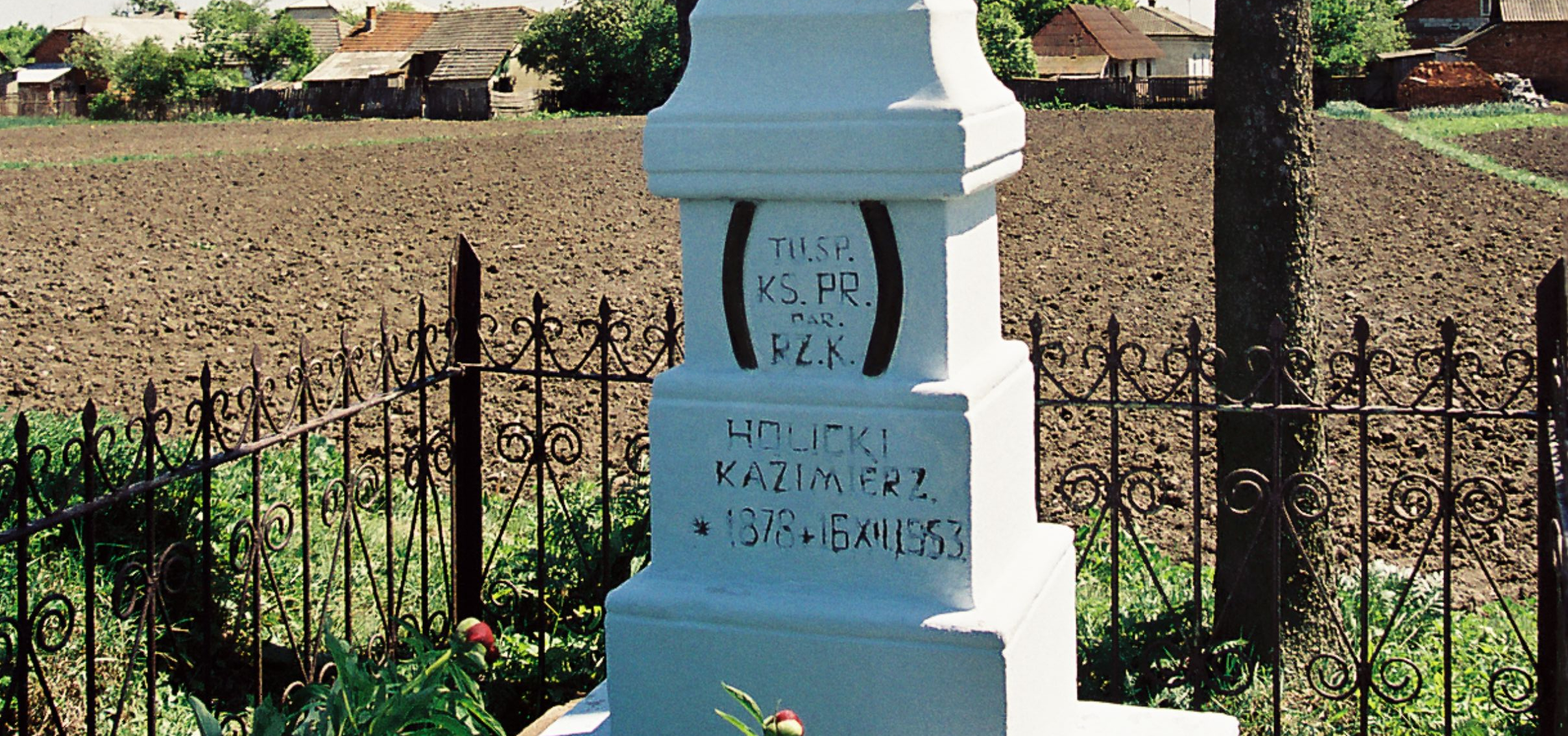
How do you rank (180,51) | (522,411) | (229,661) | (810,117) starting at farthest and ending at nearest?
1. (180,51)
2. (522,411)
3. (229,661)
4. (810,117)

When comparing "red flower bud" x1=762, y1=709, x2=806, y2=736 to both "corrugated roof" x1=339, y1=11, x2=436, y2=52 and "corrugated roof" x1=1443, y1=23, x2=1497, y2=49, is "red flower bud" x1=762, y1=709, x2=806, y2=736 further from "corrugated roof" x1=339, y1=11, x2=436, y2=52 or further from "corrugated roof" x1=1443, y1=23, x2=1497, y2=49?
"corrugated roof" x1=339, y1=11, x2=436, y2=52

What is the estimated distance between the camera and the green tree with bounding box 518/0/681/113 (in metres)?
52.6

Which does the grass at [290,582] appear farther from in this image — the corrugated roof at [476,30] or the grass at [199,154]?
the corrugated roof at [476,30]

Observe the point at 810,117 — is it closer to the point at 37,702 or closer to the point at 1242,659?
the point at 1242,659

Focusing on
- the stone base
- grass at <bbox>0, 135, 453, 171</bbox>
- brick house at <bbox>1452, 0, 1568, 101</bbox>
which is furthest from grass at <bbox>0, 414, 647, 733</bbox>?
brick house at <bbox>1452, 0, 1568, 101</bbox>

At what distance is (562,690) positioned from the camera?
15.7 ft

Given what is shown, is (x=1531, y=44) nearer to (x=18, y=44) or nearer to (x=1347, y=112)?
(x=1347, y=112)

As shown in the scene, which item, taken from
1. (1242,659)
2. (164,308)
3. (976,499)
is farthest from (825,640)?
(164,308)

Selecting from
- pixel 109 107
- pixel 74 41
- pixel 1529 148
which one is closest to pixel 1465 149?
pixel 1529 148

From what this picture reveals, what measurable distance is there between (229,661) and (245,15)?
87170 mm

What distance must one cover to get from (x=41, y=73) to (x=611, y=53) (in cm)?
4585

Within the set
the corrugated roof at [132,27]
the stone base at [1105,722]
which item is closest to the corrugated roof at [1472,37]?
the corrugated roof at [132,27]

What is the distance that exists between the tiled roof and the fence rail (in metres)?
63.9

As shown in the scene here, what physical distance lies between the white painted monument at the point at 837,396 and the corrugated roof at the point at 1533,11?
219 feet
